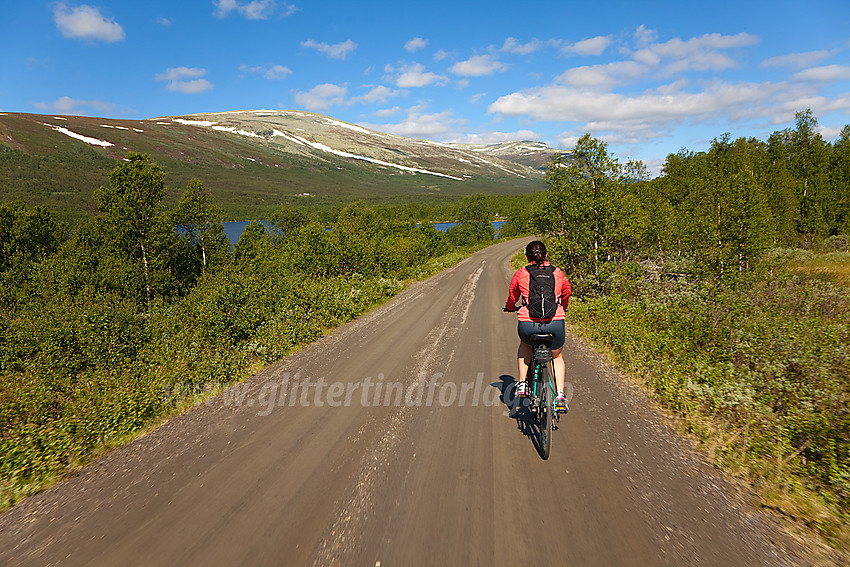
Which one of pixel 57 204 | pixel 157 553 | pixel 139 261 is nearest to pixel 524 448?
pixel 157 553

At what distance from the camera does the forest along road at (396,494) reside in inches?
126

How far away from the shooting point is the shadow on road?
5.25 meters

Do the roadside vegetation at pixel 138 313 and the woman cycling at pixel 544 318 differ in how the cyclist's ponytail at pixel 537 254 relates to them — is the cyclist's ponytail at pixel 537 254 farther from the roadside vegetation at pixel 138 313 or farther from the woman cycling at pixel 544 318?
the roadside vegetation at pixel 138 313

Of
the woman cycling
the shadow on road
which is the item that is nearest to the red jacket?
the woman cycling

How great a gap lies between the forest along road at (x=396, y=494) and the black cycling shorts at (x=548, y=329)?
1.41 m

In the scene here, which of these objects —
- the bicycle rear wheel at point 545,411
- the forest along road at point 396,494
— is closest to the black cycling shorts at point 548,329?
the bicycle rear wheel at point 545,411

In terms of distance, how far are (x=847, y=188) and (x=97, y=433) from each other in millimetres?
61309

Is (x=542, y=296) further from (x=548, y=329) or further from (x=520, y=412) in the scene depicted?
(x=520, y=412)

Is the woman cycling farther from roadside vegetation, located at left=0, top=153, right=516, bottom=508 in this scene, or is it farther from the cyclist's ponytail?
roadside vegetation, located at left=0, top=153, right=516, bottom=508

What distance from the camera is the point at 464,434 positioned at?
5.44 m

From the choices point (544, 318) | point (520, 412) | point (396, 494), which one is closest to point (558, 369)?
point (544, 318)

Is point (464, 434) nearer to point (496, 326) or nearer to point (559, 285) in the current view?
point (559, 285)

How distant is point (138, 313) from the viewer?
27406 mm

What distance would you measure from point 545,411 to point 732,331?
300 inches
